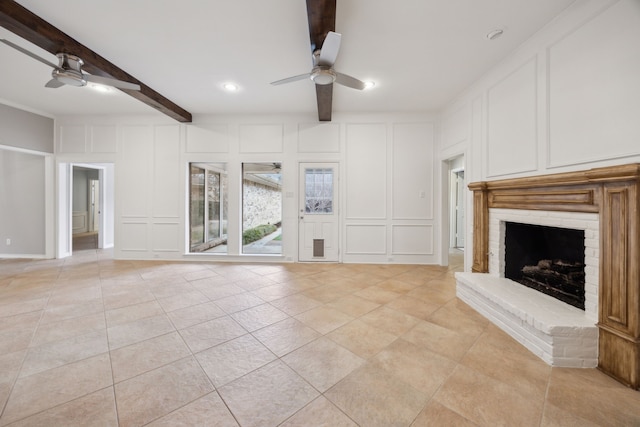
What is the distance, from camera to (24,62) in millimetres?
2926

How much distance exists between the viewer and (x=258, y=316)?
96.3 inches

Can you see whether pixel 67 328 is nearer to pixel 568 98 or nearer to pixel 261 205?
pixel 568 98

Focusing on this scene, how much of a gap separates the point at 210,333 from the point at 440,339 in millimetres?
2061

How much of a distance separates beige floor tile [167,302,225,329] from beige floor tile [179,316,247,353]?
0.09m

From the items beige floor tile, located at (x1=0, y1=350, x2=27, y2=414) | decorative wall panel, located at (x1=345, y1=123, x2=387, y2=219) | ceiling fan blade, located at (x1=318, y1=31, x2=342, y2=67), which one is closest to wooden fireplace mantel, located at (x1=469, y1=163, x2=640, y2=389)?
ceiling fan blade, located at (x1=318, y1=31, x2=342, y2=67)

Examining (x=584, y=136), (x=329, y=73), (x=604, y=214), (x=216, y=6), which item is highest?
(x=216, y=6)

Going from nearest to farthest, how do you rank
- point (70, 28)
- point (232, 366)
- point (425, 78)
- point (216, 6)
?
point (232, 366) → point (216, 6) → point (70, 28) → point (425, 78)

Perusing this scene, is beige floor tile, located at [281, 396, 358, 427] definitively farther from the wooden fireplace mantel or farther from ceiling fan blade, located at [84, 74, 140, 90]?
ceiling fan blade, located at [84, 74, 140, 90]

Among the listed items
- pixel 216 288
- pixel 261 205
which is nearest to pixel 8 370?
pixel 216 288

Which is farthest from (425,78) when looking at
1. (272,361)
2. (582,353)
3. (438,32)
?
(272,361)

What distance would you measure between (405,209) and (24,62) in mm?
5911

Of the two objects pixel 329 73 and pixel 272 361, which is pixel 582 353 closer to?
pixel 272 361

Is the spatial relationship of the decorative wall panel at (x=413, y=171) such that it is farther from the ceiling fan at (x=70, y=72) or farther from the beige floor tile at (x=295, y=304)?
the ceiling fan at (x=70, y=72)

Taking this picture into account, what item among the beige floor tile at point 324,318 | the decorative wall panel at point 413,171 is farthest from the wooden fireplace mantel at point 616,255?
the decorative wall panel at point 413,171
